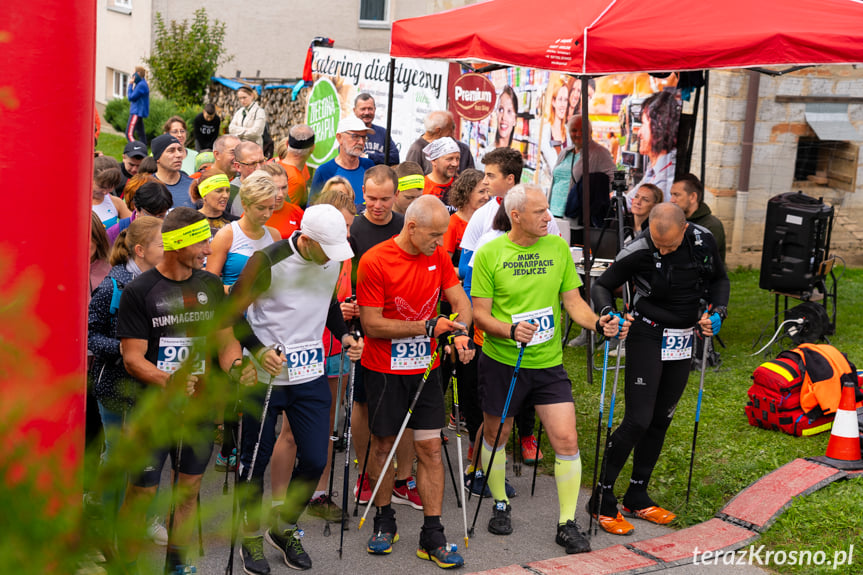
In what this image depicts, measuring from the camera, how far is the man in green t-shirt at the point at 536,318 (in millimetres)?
5223

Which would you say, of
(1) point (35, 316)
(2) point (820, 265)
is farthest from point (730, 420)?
(1) point (35, 316)

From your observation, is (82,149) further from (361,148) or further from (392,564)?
(361,148)

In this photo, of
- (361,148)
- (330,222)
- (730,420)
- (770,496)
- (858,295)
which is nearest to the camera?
(330,222)

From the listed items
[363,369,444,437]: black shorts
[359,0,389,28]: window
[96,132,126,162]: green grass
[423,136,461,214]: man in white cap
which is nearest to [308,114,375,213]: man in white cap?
[423,136,461,214]: man in white cap

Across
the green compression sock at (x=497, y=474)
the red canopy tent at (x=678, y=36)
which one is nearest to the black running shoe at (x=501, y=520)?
the green compression sock at (x=497, y=474)

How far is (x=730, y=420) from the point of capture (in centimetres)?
714

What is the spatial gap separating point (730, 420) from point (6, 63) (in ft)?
22.0

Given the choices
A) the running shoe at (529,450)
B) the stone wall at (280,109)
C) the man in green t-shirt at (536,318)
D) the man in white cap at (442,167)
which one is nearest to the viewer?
the man in green t-shirt at (536,318)

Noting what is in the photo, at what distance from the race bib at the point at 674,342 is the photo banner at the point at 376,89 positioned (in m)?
7.57

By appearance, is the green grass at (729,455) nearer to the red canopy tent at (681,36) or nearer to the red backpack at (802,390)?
the red backpack at (802,390)

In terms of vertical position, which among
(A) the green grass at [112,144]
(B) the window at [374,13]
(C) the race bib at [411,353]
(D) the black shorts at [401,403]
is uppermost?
(B) the window at [374,13]

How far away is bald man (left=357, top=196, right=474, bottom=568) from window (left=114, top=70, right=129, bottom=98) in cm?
2354

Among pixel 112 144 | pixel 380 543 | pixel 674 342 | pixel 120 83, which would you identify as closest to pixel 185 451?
pixel 380 543

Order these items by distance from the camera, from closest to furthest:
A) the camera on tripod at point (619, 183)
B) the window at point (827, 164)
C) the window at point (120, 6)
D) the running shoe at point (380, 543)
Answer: the running shoe at point (380, 543) < the camera on tripod at point (619, 183) < the window at point (827, 164) < the window at point (120, 6)
